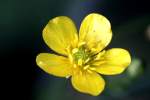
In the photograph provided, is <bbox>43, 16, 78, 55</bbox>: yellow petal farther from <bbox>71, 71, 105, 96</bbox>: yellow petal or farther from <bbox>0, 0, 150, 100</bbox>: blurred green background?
<bbox>0, 0, 150, 100</bbox>: blurred green background

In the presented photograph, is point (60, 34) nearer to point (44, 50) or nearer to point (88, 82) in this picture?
point (88, 82)

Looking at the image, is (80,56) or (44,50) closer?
(80,56)

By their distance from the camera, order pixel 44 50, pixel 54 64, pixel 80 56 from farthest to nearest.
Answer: pixel 44 50
pixel 80 56
pixel 54 64

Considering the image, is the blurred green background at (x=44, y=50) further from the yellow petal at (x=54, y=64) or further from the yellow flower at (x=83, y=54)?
the yellow petal at (x=54, y=64)

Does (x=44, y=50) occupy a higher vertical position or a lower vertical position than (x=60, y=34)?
lower

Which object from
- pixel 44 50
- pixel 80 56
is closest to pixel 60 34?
pixel 80 56
